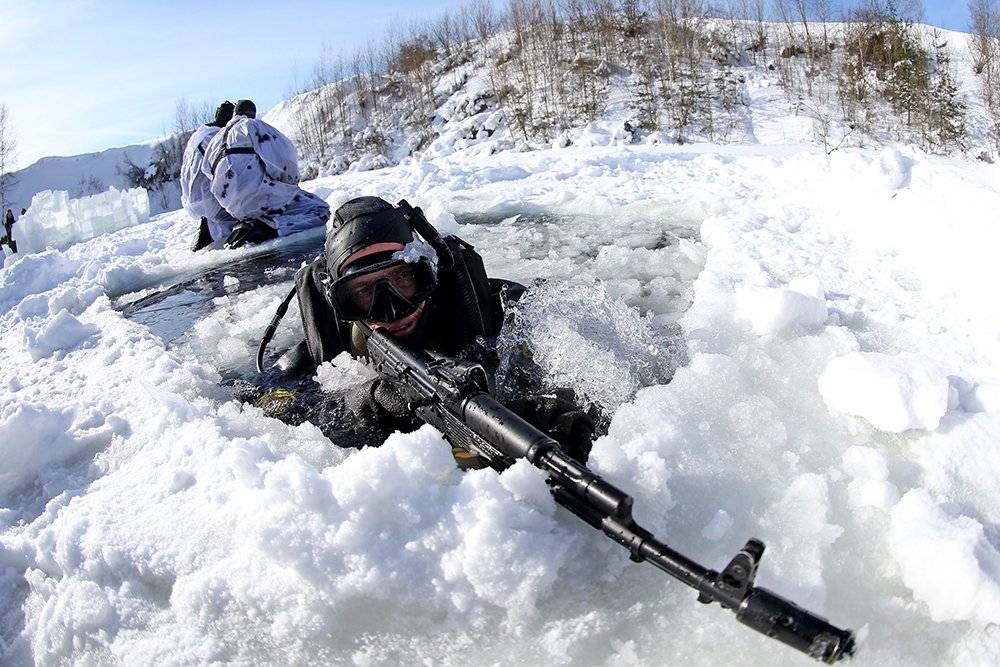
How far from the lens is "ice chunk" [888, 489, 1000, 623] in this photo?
62.7 inches

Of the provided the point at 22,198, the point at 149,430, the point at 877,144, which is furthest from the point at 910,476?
the point at 22,198

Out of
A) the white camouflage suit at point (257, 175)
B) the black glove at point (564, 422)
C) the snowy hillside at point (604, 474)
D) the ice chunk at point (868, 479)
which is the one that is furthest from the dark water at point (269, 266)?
the ice chunk at point (868, 479)

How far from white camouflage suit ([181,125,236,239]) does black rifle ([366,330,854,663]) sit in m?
5.71

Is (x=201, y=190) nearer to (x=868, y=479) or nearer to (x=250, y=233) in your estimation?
(x=250, y=233)

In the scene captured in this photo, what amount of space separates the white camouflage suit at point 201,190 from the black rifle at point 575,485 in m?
5.71

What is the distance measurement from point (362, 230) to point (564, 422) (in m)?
1.46

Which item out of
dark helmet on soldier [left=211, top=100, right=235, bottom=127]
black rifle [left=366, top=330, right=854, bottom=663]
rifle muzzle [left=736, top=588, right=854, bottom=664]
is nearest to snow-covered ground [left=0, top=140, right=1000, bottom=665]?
black rifle [left=366, top=330, right=854, bottom=663]

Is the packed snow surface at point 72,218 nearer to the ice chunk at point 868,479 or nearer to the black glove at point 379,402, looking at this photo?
the black glove at point 379,402

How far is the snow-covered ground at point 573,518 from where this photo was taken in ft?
5.59

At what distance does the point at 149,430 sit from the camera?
9.26ft

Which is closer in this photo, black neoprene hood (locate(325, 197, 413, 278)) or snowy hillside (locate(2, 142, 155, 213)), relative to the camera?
black neoprene hood (locate(325, 197, 413, 278))

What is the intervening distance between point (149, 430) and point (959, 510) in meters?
2.91

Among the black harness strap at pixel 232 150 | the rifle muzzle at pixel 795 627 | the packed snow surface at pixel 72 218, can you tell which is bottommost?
the packed snow surface at pixel 72 218

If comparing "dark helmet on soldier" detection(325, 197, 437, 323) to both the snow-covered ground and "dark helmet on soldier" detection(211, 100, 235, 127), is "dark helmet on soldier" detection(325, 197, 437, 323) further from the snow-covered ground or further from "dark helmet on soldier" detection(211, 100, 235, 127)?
"dark helmet on soldier" detection(211, 100, 235, 127)
